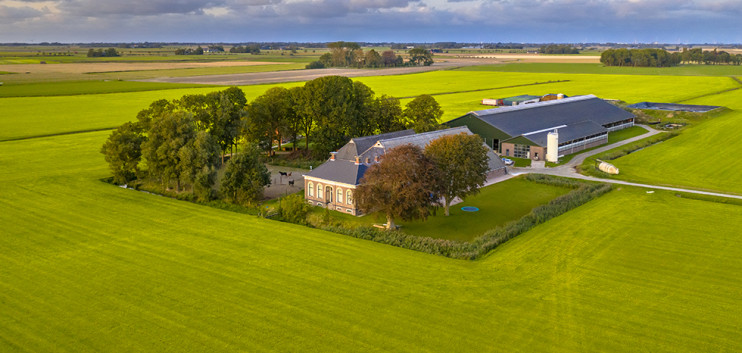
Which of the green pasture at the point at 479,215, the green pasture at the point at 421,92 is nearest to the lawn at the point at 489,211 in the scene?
the green pasture at the point at 479,215

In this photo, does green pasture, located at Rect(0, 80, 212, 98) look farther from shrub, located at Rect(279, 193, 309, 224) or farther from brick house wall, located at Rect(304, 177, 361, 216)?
shrub, located at Rect(279, 193, 309, 224)

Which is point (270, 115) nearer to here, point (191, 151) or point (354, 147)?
point (191, 151)

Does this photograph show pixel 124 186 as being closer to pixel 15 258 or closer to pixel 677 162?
pixel 15 258

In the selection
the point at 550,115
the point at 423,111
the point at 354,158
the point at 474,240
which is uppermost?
the point at 423,111

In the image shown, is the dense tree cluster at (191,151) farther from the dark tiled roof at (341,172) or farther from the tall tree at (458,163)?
the tall tree at (458,163)

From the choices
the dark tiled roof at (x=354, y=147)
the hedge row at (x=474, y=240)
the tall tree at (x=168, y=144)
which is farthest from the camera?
the dark tiled roof at (x=354, y=147)

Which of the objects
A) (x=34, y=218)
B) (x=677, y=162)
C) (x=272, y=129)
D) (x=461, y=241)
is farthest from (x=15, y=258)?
(x=677, y=162)

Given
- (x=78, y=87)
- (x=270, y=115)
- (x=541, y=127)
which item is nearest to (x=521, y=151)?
(x=541, y=127)
